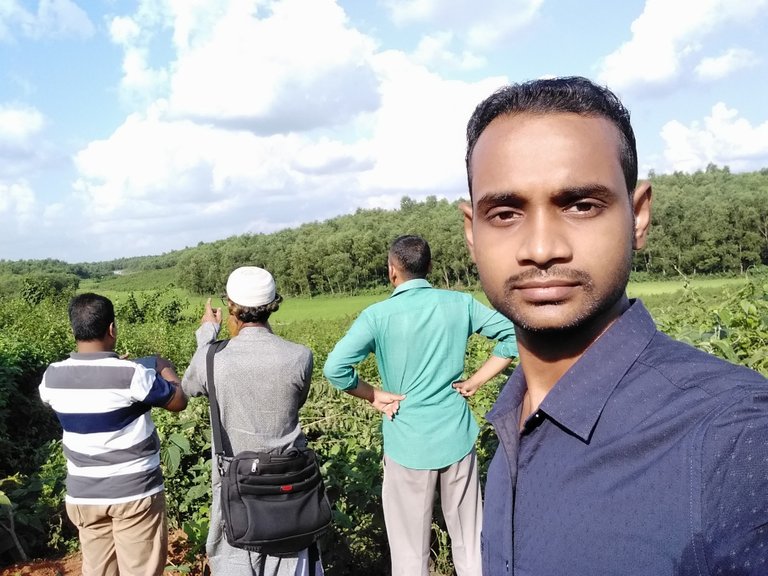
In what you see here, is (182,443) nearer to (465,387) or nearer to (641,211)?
(465,387)

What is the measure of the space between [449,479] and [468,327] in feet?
2.96

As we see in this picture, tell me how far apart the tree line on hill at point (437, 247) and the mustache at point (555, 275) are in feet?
139

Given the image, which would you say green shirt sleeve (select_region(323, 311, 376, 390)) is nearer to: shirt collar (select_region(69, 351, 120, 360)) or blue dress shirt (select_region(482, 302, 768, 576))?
shirt collar (select_region(69, 351, 120, 360))

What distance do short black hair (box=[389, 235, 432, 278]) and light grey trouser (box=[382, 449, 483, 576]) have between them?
1139 millimetres

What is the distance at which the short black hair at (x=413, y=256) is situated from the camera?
3.53 metres

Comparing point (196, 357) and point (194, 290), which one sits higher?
point (196, 357)

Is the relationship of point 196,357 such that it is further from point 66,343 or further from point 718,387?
point 66,343

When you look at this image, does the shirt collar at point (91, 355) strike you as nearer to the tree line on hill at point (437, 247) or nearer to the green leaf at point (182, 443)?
the green leaf at point (182, 443)

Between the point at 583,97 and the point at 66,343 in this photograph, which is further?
the point at 66,343

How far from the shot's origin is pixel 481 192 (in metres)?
1.16

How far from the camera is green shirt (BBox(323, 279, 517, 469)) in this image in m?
3.32

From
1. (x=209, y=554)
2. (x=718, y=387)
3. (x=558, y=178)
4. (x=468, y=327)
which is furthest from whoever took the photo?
(x=468, y=327)

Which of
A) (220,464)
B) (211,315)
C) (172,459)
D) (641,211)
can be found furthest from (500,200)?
(172,459)

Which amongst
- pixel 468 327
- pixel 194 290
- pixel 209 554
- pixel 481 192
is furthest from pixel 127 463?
pixel 194 290
